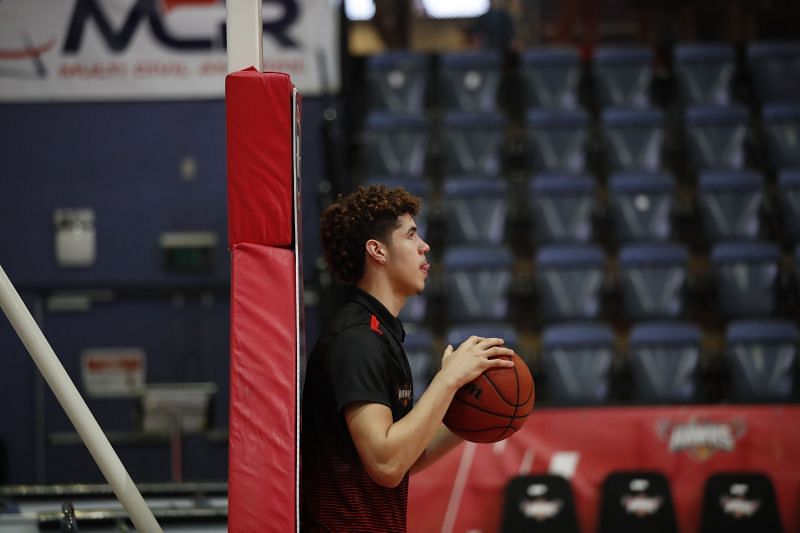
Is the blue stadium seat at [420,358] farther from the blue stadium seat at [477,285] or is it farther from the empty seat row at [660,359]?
the blue stadium seat at [477,285]

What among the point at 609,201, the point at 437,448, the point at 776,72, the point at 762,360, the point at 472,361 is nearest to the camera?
the point at 472,361

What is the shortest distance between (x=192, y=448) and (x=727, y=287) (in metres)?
4.32

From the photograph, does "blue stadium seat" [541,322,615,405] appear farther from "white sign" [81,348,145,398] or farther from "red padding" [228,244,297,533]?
"red padding" [228,244,297,533]

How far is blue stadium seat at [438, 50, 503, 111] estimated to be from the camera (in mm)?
9352

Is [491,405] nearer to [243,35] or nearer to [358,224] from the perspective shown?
[358,224]

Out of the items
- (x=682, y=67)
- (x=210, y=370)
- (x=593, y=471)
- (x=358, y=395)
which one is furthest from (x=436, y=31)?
(x=358, y=395)

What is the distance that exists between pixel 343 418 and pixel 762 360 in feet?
16.1

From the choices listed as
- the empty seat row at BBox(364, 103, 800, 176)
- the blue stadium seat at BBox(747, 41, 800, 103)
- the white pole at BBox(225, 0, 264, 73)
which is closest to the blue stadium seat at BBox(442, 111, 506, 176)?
the empty seat row at BBox(364, 103, 800, 176)

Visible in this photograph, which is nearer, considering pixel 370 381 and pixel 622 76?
pixel 370 381

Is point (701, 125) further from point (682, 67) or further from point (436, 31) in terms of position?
point (436, 31)

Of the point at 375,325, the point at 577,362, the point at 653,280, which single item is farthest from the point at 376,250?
the point at 653,280

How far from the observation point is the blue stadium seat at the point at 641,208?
8.21 m

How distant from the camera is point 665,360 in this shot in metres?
7.22

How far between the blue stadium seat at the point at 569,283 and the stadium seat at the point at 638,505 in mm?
1858
